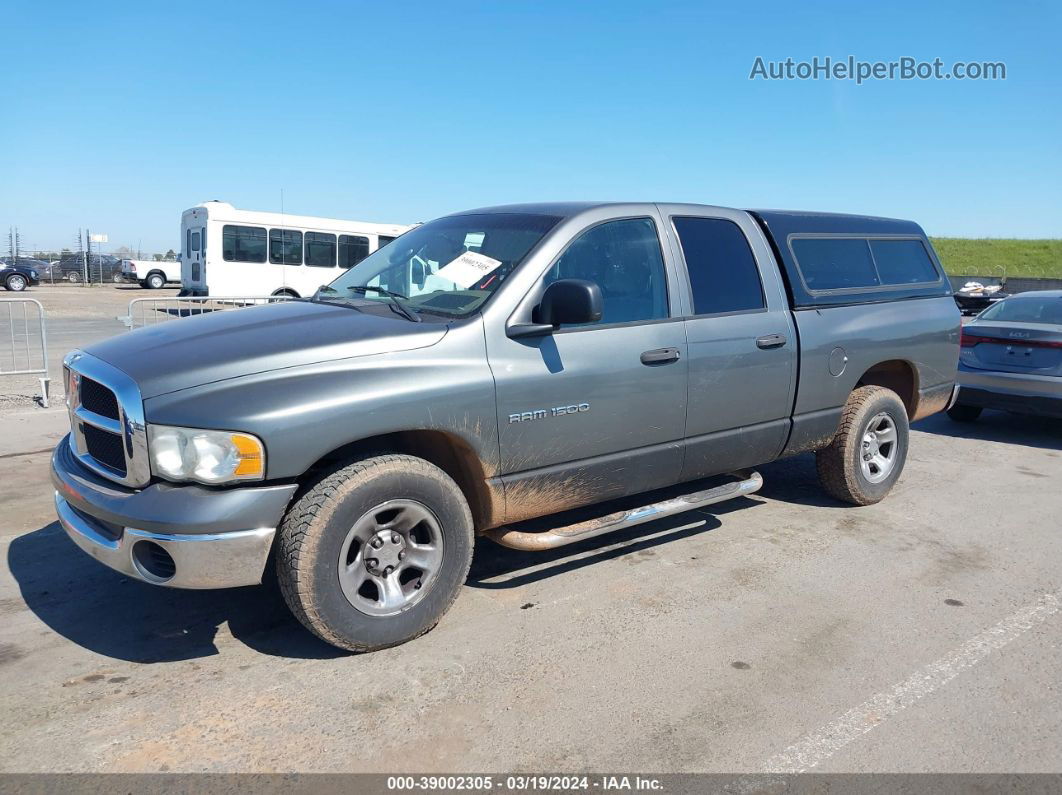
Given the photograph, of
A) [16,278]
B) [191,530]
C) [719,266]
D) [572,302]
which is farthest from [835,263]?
[16,278]

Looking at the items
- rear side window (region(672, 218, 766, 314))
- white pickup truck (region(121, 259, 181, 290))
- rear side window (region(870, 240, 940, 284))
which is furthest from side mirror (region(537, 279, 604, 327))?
white pickup truck (region(121, 259, 181, 290))

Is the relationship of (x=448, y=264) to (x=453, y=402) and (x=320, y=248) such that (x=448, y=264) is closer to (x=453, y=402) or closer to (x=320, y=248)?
(x=453, y=402)

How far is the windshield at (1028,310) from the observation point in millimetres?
8812

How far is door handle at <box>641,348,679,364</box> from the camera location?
14.2 feet

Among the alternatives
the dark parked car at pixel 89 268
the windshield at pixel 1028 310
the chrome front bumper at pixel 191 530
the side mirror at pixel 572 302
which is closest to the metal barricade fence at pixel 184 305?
the side mirror at pixel 572 302

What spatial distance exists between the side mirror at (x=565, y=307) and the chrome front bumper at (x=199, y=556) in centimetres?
148

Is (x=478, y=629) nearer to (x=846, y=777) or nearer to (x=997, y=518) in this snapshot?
(x=846, y=777)

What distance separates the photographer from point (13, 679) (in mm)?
3359

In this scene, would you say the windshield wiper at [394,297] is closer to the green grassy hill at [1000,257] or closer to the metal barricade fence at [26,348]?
the metal barricade fence at [26,348]

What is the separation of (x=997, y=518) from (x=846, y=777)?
3.74 meters

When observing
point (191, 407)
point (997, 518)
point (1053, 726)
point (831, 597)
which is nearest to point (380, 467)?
point (191, 407)

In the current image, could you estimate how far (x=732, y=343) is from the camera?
4746 mm

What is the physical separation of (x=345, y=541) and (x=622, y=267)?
6.85ft

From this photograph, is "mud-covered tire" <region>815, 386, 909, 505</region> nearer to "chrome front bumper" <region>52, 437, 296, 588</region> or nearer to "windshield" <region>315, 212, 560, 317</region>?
"windshield" <region>315, 212, 560, 317</region>
